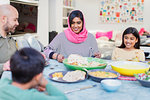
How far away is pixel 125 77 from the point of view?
4.41ft

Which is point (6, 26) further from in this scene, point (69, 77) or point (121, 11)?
point (121, 11)

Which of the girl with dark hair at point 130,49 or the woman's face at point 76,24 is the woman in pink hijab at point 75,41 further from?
the girl with dark hair at point 130,49

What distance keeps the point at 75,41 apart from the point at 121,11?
197 inches

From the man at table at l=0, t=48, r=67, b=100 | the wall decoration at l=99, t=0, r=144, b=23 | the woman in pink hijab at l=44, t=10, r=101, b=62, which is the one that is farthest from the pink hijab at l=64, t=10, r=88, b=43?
the wall decoration at l=99, t=0, r=144, b=23

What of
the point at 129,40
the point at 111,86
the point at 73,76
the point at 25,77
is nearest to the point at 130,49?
the point at 129,40

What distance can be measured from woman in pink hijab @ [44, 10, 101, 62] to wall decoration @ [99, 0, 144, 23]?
4.80m

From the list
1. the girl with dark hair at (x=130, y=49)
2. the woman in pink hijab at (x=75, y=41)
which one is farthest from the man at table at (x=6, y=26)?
the girl with dark hair at (x=130, y=49)

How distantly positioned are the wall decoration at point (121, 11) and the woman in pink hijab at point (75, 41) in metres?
4.80

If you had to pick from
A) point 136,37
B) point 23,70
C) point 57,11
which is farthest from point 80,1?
point 23,70

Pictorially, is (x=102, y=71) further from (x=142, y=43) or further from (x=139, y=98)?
(x=142, y=43)

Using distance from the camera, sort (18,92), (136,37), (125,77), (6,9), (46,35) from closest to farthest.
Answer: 1. (18,92)
2. (125,77)
3. (6,9)
4. (136,37)
5. (46,35)

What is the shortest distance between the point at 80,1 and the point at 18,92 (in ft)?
22.1

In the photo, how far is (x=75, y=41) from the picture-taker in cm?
221

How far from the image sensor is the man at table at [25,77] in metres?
0.82
